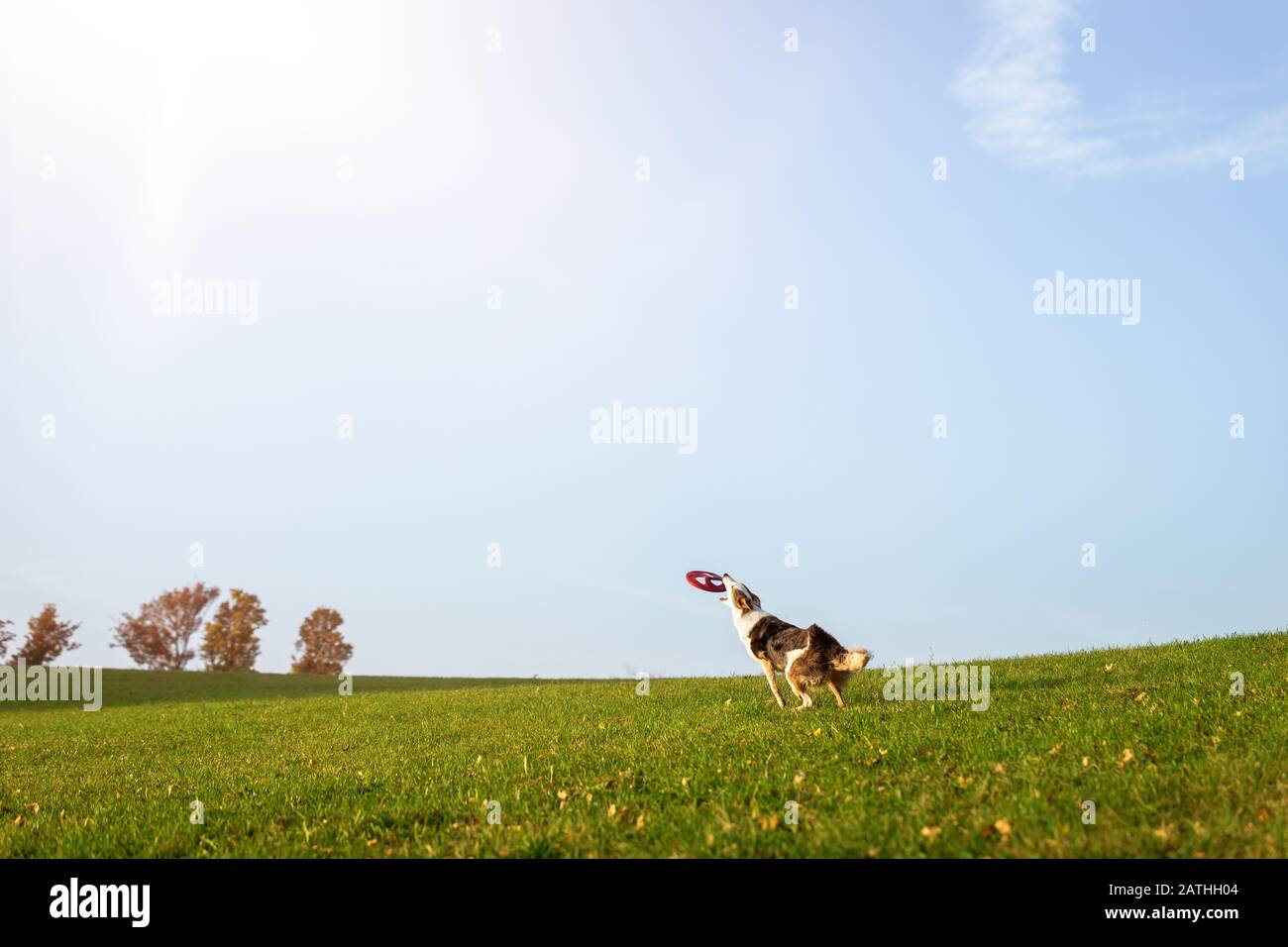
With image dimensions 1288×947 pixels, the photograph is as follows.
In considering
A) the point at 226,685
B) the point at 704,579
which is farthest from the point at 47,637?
the point at 704,579

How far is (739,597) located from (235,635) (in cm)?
7826

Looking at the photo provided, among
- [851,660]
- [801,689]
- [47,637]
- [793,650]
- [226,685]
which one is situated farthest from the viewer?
[47,637]

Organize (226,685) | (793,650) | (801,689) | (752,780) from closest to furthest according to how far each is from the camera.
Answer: (752,780) < (793,650) < (801,689) < (226,685)

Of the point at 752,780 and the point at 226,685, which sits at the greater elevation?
the point at 752,780

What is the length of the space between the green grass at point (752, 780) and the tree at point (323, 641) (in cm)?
6798

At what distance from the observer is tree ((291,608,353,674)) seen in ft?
291

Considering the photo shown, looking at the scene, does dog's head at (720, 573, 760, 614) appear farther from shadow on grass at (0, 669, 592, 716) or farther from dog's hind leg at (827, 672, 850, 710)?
shadow on grass at (0, 669, 592, 716)

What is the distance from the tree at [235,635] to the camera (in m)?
83.6

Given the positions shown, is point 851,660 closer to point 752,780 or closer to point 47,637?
point 752,780

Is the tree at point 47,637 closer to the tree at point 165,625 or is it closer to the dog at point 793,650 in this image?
the tree at point 165,625

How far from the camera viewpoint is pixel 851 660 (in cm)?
1578

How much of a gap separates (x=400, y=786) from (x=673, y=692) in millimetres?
13148

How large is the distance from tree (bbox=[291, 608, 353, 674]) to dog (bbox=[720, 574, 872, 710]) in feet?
259
